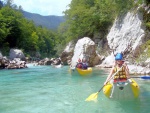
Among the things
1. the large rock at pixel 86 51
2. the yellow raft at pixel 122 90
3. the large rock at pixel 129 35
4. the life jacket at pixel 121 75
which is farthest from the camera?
the large rock at pixel 86 51

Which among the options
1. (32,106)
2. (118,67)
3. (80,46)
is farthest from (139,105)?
(80,46)

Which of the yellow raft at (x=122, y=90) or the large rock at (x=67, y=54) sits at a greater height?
the large rock at (x=67, y=54)

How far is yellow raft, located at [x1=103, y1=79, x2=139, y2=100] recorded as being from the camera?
7866 millimetres

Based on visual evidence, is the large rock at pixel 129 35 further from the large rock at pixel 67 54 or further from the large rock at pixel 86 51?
the large rock at pixel 67 54

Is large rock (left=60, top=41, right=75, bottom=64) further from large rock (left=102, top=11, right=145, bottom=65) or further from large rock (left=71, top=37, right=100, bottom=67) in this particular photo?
large rock (left=102, top=11, right=145, bottom=65)

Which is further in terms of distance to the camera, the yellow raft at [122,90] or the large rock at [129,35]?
the large rock at [129,35]

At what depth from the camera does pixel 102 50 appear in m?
28.6

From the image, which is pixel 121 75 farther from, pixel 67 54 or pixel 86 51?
pixel 67 54

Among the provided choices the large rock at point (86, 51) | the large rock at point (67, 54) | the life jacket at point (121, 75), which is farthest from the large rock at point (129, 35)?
the large rock at point (67, 54)

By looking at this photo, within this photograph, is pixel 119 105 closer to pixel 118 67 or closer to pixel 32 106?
pixel 118 67

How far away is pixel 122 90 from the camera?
26.1ft

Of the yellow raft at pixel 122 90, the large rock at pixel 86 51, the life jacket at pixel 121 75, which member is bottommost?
the yellow raft at pixel 122 90

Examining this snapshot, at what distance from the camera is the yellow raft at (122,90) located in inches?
310

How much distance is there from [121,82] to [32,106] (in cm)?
307
